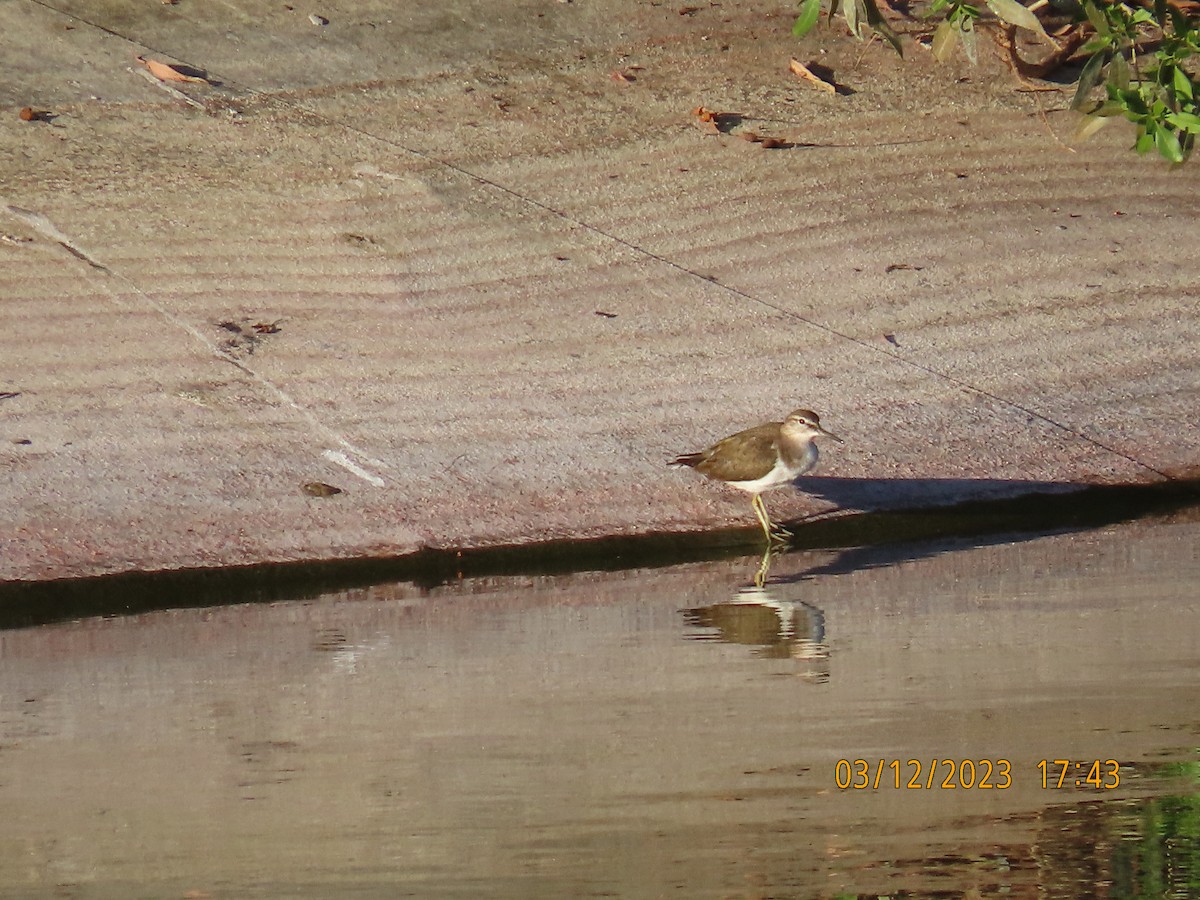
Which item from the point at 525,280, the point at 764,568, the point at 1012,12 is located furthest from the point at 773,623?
the point at 525,280

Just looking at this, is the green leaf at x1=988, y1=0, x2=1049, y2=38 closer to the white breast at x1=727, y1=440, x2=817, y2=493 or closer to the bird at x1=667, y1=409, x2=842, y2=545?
the bird at x1=667, y1=409, x2=842, y2=545

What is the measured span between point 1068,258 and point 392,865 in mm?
6325

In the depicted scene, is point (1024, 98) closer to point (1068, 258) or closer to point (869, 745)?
point (1068, 258)

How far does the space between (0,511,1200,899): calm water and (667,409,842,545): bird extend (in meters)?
0.30

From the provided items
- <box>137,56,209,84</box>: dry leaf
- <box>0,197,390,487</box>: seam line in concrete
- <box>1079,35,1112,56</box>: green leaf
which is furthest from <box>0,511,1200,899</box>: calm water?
<box>137,56,209,84</box>: dry leaf

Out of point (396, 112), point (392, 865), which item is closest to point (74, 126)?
point (396, 112)

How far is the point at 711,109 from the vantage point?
11.1 m

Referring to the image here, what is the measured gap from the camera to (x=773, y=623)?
712cm

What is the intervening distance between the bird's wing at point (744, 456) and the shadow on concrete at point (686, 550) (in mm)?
272

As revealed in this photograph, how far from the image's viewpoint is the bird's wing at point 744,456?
8.14 meters

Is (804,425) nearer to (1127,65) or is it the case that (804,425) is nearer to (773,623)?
(773,623)

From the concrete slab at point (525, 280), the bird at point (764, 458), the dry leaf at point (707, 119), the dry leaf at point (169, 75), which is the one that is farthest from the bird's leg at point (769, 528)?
the dry leaf at point (169, 75)
